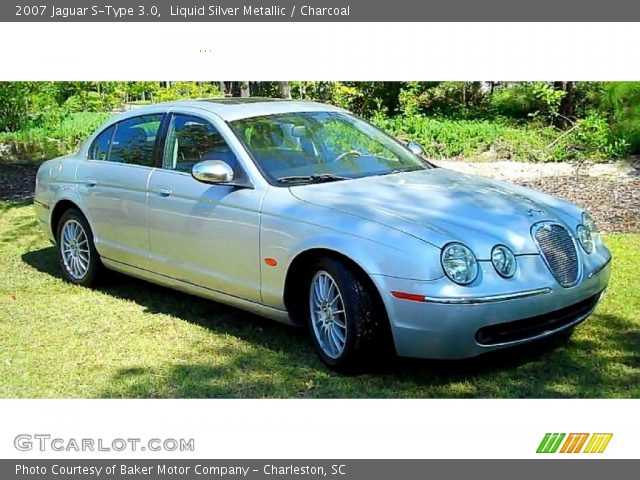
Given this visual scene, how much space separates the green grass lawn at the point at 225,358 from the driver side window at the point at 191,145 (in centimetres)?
122

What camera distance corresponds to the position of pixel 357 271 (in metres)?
4.76

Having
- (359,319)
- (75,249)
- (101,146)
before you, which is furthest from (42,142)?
(359,319)

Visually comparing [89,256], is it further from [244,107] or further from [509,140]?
[509,140]

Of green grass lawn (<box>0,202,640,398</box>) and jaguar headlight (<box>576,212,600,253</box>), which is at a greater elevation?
jaguar headlight (<box>576,212,600,253</box>)

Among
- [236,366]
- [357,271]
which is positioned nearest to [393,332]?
[357,271]

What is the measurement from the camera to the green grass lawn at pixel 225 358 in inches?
188

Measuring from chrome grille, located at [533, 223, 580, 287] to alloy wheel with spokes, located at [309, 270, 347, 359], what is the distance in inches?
49.5

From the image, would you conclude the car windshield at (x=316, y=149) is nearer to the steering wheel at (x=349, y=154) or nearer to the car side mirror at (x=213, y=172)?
the steering wheel at (x=349, y=154)

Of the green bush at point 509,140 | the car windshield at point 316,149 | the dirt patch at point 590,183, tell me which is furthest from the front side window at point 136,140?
the green bush at point 509,140

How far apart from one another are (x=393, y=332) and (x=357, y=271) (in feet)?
1.40

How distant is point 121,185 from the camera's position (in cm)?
653

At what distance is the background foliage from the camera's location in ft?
42.1

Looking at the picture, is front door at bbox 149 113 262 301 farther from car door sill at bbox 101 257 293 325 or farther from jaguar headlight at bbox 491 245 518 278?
jaguar headlight at bbox 491 245 518 278

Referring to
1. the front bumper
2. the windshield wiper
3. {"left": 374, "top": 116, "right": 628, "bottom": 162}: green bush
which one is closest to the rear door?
the windshield wiper
